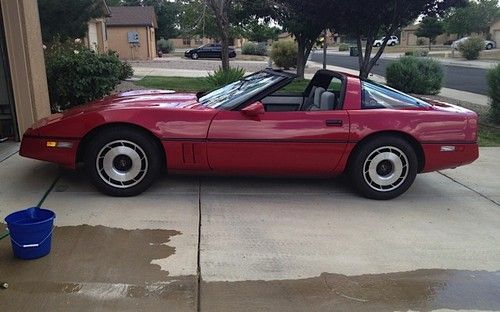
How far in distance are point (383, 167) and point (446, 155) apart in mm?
659

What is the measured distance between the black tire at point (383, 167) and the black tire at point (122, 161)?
203 cm

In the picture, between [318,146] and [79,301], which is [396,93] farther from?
[79,301]

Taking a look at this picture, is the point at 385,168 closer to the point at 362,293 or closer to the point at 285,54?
the point at 362,293

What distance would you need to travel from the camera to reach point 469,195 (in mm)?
5477

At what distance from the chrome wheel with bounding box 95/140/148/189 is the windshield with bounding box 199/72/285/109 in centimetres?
91

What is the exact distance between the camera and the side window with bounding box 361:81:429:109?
516cm

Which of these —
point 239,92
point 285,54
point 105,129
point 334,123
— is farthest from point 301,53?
point 105,129

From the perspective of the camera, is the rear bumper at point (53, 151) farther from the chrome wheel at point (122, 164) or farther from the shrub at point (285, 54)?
the shrub at point (285, 54)

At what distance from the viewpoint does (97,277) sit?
11.1 ft

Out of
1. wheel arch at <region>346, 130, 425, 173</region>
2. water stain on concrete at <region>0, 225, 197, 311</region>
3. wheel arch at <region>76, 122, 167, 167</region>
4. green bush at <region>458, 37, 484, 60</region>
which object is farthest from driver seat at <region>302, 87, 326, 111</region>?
green bush at <region>458, 37, 484, 60</region>

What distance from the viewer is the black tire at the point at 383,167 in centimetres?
503

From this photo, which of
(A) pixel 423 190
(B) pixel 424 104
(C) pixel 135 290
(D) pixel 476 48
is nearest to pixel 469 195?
(A) pixel 423 190

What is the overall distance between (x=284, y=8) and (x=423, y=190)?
43.0 feet

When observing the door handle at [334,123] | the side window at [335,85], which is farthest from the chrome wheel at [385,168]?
the side window at [335,85]
